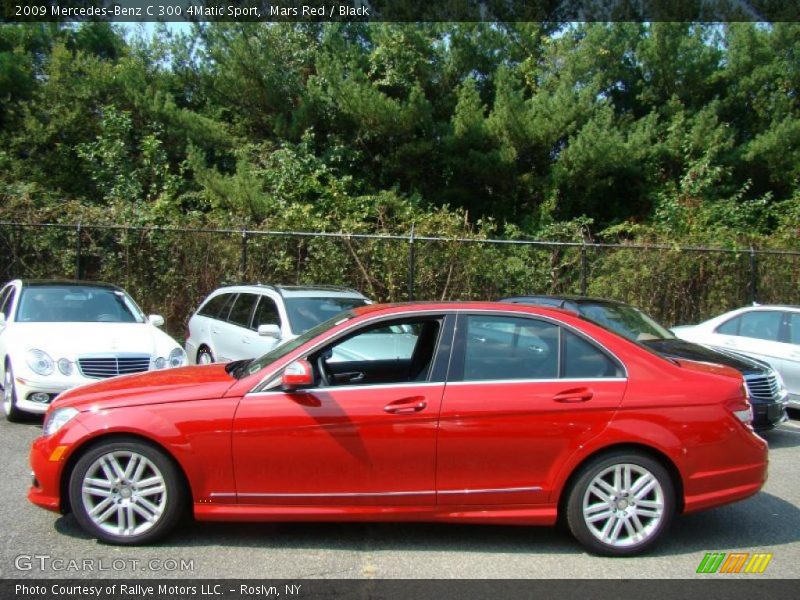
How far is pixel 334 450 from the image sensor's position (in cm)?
460

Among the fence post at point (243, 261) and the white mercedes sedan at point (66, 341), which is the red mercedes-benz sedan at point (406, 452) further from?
the fence post at point (243, 261)

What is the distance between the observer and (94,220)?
15.7 meters

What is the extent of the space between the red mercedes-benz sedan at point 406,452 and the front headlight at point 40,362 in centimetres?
324

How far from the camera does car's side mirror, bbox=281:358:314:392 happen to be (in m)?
4.57

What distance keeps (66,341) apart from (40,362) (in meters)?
0.40

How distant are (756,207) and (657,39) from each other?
5.32 m

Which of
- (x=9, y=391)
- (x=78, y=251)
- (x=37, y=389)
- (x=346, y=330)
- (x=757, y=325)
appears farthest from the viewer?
(x=78, y=251)

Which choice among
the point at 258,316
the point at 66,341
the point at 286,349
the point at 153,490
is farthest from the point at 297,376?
the point at 258,316

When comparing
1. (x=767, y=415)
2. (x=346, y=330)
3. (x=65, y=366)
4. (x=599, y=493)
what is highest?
(x=346, y=330)

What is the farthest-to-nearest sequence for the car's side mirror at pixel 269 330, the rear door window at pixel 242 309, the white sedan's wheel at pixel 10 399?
the rear door window at pixel 242 309 < the car's side mirror at pixel 269 330 < the white sedan's wheel at pixel 10 399

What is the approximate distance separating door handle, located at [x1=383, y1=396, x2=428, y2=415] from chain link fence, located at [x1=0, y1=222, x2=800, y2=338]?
388 inches

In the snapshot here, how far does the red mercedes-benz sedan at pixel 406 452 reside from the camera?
4.61m

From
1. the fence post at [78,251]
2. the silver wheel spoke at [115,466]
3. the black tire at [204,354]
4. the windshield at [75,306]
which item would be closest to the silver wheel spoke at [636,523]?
the silver wheel spoke at [115,466]

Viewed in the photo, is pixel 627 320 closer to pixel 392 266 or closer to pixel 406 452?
pixel 406 452
